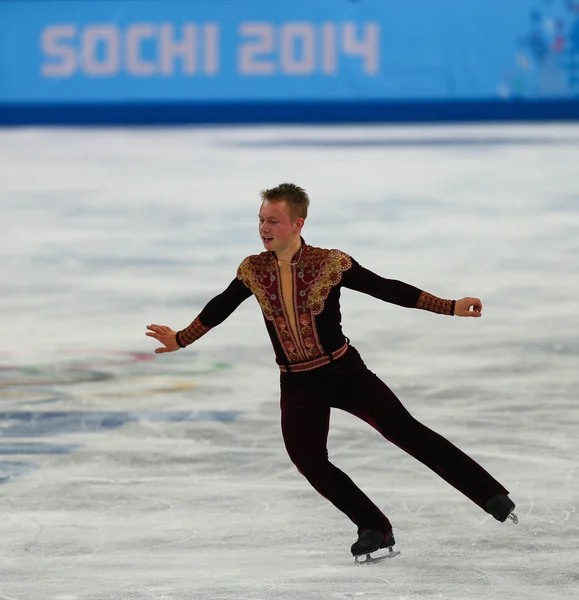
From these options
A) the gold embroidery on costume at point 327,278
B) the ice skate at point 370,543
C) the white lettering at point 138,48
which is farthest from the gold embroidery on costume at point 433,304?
the white lettering at point 138,48

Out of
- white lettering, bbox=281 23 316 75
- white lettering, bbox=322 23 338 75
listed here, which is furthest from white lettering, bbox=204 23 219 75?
white lettering, bbox=322 23 338 75

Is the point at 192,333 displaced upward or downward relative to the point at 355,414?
upward

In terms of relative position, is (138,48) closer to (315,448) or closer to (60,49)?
(60,49)

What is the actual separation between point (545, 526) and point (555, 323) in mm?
3254

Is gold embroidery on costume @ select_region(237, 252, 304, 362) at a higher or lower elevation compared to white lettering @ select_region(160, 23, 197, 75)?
lower

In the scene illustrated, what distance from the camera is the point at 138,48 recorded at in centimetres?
1931

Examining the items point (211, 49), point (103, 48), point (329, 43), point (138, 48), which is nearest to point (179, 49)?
point (211, 49)

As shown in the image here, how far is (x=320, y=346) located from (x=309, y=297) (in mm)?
125

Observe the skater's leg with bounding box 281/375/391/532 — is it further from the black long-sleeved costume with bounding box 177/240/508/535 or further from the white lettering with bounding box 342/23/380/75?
the white lettering with bounding box 342/23/380/75

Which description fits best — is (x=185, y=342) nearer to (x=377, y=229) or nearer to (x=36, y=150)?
(x=377, y=229)

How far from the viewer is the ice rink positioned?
379cm

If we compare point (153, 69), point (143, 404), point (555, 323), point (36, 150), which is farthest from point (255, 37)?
point (143, 404)

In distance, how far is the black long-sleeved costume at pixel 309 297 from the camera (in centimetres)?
351

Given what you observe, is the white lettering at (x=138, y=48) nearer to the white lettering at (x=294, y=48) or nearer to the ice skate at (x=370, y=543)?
the white lettering at (x=294, y=48)
